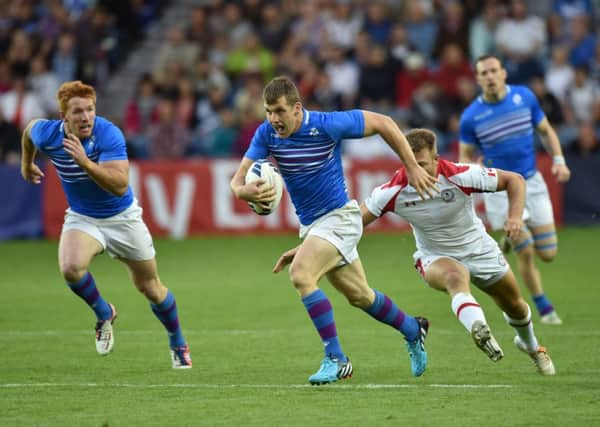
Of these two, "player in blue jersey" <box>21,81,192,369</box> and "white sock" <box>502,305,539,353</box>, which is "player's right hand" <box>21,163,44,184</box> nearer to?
"player in blue jersey" <box>21,81,192,369</box>

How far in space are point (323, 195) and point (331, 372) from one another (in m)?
1.25

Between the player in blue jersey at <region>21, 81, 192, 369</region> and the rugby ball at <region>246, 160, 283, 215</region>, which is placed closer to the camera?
the rugby ball at <region>246, 160, 283, 215</region>

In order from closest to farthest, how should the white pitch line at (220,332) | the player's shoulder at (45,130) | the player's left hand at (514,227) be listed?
the player's left hand at (514,227) → the player's shoulder at (45,130) → the white pitch line at (220,332)

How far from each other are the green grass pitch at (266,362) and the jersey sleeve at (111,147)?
160 centimetres

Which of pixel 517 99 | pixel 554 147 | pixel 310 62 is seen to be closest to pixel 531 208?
pixel 554 147

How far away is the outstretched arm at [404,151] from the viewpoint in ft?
26.6

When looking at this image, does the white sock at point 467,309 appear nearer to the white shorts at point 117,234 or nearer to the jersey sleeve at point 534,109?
the white shorts at point 117,234

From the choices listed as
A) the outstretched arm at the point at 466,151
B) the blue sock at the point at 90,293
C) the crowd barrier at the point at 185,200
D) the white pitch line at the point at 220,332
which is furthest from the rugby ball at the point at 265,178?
the crowd barrier at the point at 185,200

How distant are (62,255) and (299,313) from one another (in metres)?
3.85

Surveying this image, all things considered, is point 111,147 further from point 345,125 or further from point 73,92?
point 345,125

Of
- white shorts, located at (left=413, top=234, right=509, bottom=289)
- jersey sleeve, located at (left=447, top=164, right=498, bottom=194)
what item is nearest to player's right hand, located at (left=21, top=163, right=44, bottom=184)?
white shorts, located at (left=413, top=234, right=509, bottom=289)

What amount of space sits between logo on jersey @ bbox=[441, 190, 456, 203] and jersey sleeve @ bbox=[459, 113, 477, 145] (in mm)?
3421

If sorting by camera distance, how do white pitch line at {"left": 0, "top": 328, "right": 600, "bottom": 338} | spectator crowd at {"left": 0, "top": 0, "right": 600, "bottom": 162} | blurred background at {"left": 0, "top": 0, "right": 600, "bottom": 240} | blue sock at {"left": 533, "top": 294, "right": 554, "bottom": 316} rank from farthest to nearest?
spectator crowd at {"left": 0, "top": 0, "right": 600, "bottom": 162} → blurred background at {"left": 0, "top": 0, "right": 600, "bottom": 240} → blue sock at {"left": 533, "top": 294, "right": 554, "bottom": 316} → white pitch line at {"left": 0, "top": 328, "right": 600, "bottom": 338}

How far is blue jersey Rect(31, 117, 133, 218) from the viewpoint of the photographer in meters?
9.21
